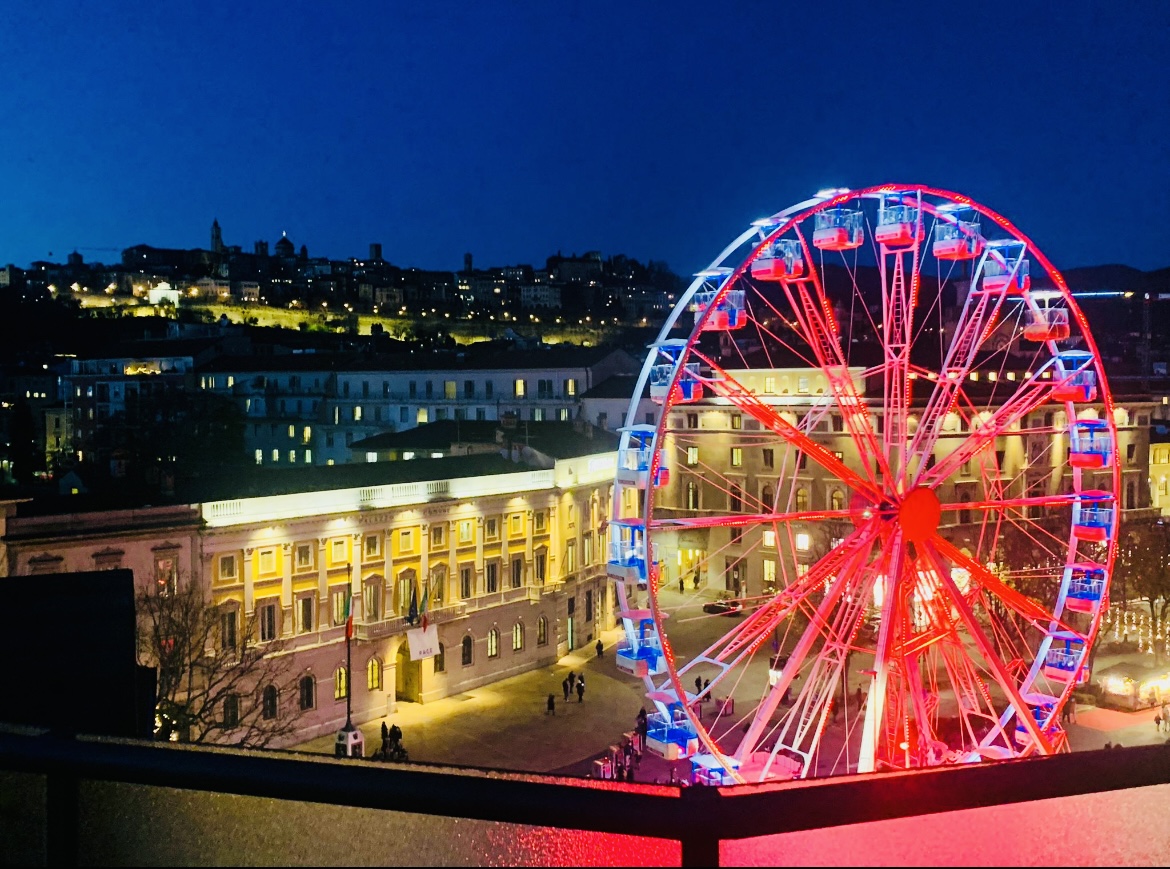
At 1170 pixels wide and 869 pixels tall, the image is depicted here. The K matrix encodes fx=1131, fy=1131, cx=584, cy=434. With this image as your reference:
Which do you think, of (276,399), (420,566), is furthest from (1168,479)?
(276,399)

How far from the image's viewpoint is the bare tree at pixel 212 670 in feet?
110

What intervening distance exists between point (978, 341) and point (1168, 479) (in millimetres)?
56864

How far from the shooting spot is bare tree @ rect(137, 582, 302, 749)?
3341 centimetres

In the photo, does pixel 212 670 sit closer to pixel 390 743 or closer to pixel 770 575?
pixel 390 743

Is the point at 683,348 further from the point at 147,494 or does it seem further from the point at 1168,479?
the point at 1168,479

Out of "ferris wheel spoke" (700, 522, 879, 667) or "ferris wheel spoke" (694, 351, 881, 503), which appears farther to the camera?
"ferris wheel spoke" (694, 351, 881, 503)

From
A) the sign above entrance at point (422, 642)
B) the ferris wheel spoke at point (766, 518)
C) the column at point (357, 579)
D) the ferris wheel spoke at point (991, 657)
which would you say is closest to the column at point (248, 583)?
the column at point (357, 579)

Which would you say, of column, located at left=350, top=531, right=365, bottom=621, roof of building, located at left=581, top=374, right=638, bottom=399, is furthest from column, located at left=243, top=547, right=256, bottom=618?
roof of building, located at left=581, top=374, right=638, bottom=399

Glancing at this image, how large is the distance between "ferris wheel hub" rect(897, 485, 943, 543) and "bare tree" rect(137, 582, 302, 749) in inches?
735

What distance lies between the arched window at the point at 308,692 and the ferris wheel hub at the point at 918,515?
1072 inches

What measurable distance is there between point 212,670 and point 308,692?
8627 mm

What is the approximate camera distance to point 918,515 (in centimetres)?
2303

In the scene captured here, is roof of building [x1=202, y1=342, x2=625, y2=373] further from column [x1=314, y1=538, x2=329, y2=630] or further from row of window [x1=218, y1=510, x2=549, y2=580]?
column [x1=314, y1=538, x2=329, y2=630]

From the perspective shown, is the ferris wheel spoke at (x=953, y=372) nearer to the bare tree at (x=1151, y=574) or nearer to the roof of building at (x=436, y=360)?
the bare tree at (x=1151, y=574)
